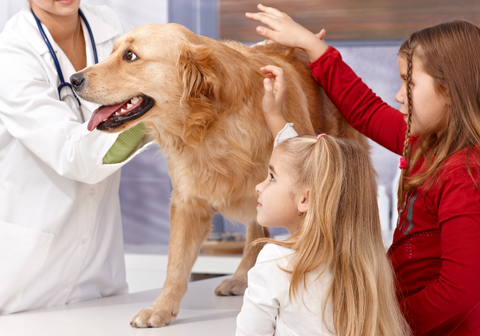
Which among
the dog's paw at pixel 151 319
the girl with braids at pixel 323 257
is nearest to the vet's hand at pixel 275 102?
the girl with braids at pixel 323 257

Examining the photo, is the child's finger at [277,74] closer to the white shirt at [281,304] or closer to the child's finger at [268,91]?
the child's finger at [268,91]

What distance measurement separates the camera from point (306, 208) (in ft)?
3.23

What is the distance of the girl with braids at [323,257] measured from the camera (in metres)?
0.91

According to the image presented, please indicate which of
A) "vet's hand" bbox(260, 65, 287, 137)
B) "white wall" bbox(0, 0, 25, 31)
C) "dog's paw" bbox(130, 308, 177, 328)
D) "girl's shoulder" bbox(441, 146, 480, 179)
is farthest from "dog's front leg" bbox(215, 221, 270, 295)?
"white wall" bbox(0, 0, 25, 31)

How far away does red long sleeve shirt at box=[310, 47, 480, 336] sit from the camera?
0.92 m


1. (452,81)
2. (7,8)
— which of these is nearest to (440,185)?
(452,81)

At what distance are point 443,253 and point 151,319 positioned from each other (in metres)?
0.71

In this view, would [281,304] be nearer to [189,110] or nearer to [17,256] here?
[189,110]

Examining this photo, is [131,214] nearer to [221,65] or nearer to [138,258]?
[138,258]

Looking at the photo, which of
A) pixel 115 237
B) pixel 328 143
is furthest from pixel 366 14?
pixel 328 143

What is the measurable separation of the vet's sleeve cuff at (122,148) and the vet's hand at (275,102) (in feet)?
1.19

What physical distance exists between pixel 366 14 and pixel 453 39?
3114 mm

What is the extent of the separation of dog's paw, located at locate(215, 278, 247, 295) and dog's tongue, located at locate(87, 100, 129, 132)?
0.66 metres

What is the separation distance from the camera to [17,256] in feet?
4.72
